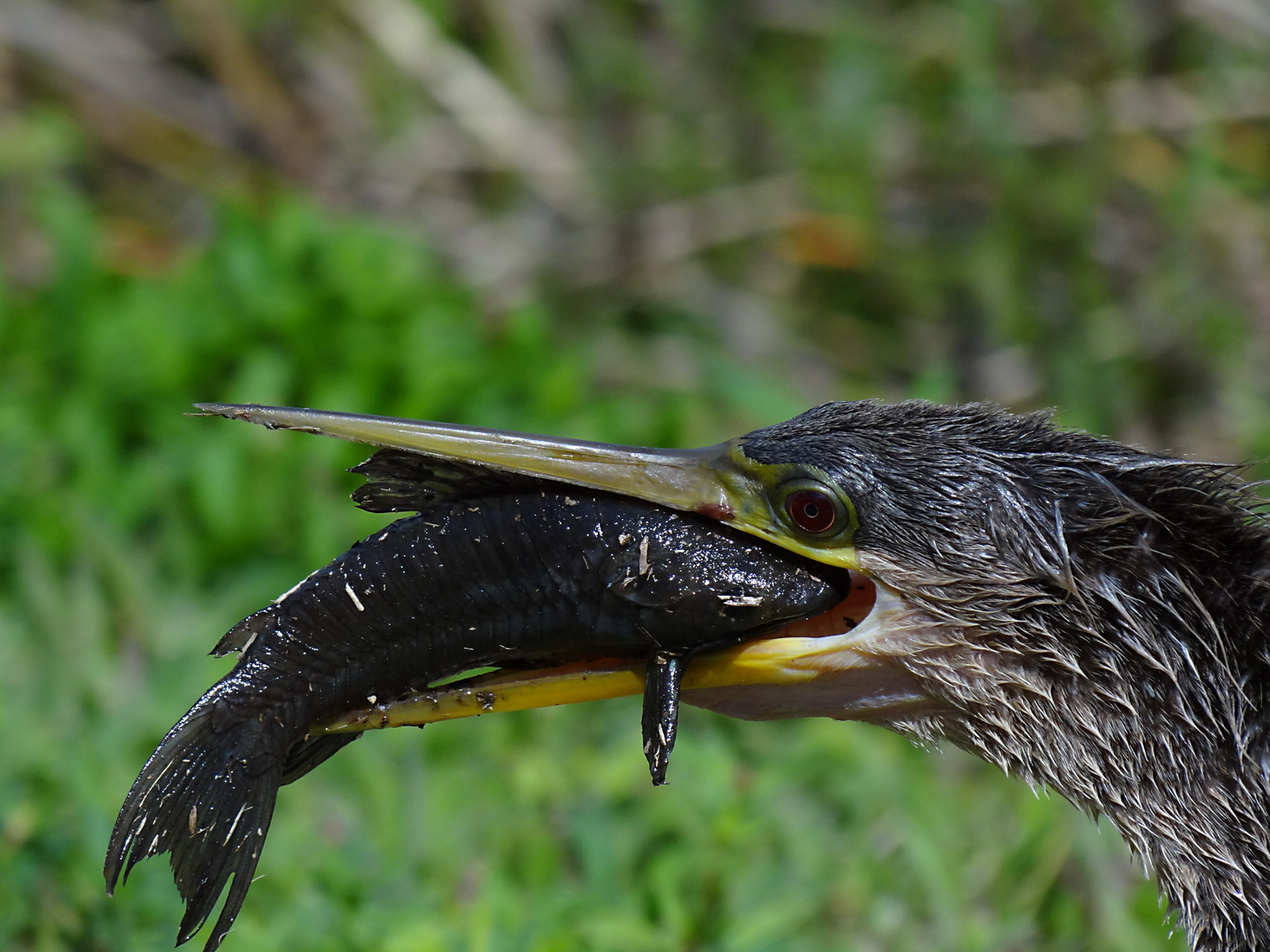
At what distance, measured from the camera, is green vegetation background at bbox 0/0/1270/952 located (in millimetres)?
3074

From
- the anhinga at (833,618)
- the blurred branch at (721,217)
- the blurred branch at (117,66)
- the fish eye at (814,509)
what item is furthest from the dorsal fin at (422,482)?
the blurred branch at (117,66)

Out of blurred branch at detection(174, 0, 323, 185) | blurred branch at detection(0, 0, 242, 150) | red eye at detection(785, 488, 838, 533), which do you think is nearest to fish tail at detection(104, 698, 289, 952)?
red eye at detection(785, 488, 838, 533)

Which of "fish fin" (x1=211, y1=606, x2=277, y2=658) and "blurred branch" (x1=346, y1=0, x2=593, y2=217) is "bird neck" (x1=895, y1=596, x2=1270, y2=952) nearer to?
"fish fin" (x1=211, y1=606, x2=277, y2=658)

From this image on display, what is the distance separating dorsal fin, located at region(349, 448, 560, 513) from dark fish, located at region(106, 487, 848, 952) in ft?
0.06

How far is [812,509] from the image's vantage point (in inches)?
90.0

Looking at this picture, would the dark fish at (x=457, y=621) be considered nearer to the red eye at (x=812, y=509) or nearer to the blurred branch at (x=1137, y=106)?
the red eye at (x=812, y=509)

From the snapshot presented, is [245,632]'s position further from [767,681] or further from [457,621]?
[767,681]

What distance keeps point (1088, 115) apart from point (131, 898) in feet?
13.6

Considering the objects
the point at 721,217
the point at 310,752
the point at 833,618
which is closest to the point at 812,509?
the point at 833,618

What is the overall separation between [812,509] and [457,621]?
0.58 meters

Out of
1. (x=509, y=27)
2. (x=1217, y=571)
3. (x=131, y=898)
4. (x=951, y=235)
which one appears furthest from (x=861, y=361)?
(x=131, y=898)

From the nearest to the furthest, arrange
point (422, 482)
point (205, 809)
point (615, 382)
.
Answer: point (205, 809), point (422, 482), point (615, 382)

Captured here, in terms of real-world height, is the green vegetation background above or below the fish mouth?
below

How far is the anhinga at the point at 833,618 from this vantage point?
2193 millimetres
